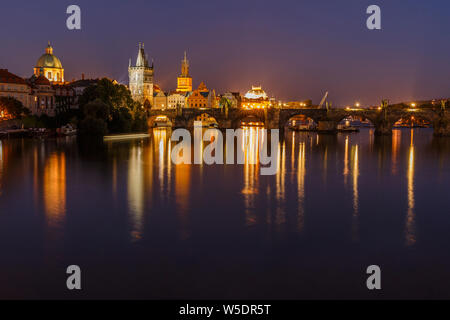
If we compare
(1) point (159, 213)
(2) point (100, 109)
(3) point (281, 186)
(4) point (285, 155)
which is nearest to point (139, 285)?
(1) point (159, 213)

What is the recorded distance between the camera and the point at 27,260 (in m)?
14.3

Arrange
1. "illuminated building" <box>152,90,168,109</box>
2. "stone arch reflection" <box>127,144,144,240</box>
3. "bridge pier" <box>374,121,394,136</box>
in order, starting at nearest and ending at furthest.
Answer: "stone arch reflection" <box>127,144,144,240</box>
"bridge pier" <box>374,121,394,136</box>
"illuminated building" <box>152,90,168,109</box>

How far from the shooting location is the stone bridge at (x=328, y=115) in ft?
320

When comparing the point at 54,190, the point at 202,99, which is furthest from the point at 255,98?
the point at 54,190

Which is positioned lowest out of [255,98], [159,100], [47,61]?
[159,100]

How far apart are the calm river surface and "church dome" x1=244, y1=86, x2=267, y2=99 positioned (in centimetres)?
15537

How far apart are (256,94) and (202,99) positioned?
27.1 metres

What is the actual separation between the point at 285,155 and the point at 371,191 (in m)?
22.1

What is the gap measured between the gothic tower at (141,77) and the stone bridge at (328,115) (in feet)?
140

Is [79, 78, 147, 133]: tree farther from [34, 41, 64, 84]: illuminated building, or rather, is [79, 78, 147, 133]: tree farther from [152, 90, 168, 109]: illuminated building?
[152, 90, 168, 109]: illuminated building

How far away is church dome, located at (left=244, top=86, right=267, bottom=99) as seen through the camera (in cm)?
18725

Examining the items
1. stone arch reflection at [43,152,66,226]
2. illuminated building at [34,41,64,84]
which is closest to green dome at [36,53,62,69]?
illuminated building at [34,41,64,84]

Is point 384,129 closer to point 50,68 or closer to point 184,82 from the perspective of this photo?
point 50,68

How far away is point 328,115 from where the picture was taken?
10781 centimetres
